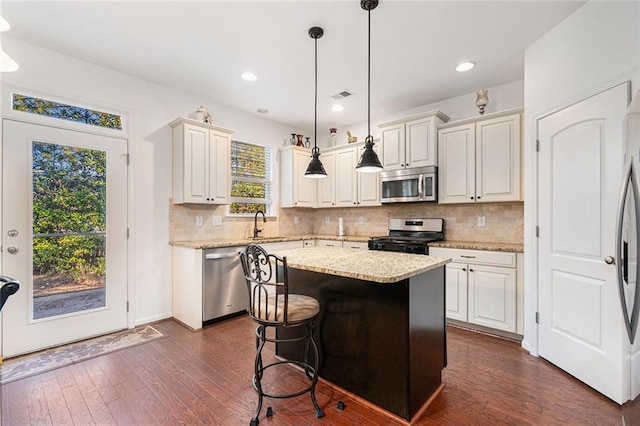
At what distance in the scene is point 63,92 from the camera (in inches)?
111

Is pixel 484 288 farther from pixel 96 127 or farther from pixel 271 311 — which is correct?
pixel 96 127

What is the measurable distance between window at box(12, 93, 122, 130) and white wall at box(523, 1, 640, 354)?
4.15 metres

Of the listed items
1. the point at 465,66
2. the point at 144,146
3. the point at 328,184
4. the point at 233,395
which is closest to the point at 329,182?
the point at 328,184

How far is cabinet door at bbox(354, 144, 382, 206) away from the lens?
428 centimetres

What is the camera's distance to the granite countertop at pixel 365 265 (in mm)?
1568

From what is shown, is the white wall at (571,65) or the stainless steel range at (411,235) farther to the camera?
the stainless steel range at (411,235)

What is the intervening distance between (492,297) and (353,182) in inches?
→ 94.4

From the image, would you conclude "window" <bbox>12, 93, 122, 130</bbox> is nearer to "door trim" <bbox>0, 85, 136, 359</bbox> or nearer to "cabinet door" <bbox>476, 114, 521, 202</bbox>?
"door trim" <bbox>0, 85, 136, 359</bbox>

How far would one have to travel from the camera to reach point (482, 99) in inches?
134

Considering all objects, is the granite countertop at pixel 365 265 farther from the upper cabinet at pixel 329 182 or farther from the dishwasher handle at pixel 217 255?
the upper cabinet at pixel 329 182

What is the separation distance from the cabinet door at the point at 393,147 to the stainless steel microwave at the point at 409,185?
0.10 meters

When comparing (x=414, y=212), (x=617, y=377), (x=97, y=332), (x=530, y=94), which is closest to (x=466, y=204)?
(x=414, y=212)

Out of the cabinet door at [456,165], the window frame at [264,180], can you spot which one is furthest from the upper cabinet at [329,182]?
the cabinet door at [456,165]

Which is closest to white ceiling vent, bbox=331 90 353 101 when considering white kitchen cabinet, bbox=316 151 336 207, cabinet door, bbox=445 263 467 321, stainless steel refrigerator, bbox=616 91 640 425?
white kitchen cabinet, bbox=316 151 336 207
